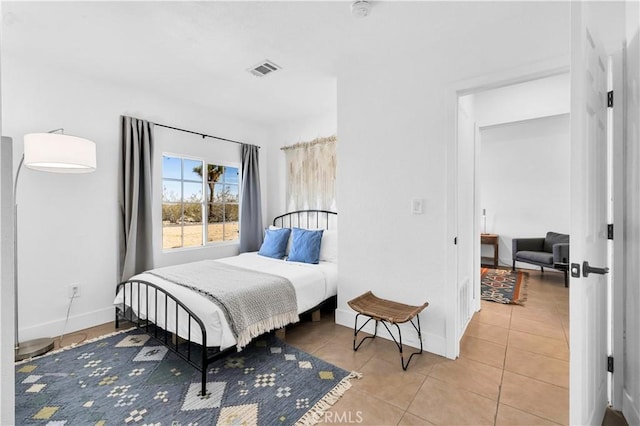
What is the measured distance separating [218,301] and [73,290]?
1.82 m

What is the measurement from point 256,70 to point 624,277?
10.4ft

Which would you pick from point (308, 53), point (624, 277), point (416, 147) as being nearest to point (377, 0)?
point (308, 53)

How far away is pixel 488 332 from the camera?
2721mm

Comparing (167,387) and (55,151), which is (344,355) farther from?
(55,151)

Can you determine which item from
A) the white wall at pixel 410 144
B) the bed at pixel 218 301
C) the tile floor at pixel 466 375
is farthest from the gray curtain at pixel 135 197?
the white wall at pixel 410 144

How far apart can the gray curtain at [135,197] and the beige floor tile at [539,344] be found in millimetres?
3735

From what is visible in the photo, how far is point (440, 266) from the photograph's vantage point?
232 centimetres

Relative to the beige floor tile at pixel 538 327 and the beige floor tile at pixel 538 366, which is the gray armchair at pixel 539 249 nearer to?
the beige floor tile at pixel 538 327

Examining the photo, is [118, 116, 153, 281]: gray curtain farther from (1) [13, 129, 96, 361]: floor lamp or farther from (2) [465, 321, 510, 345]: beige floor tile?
(2) [465, 321, 510, 345]: beige floor tile

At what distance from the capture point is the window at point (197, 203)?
3703mm

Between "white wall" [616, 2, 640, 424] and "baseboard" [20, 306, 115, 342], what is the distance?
413cm

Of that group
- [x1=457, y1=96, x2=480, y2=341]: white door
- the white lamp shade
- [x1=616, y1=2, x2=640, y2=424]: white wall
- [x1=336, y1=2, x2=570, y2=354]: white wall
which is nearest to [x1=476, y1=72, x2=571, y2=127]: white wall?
[x1=457, y1=96, x2=480, y2=341]: white door

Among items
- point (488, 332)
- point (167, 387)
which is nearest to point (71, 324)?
point (167, 387)

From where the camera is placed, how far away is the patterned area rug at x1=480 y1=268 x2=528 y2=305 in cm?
368
